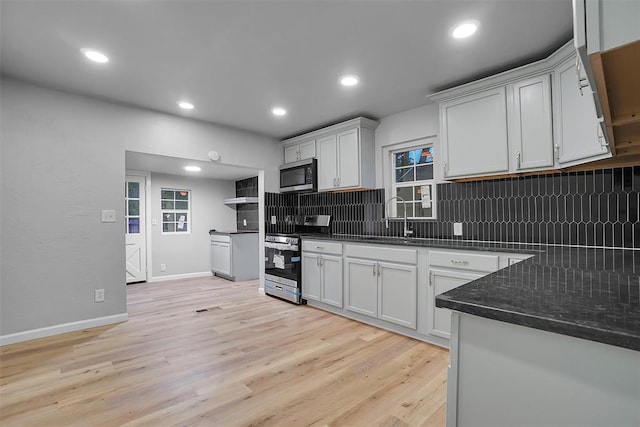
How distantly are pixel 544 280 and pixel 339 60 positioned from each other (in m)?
2.09

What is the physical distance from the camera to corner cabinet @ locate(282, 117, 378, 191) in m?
3.77

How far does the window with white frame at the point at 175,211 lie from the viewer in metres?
5.71

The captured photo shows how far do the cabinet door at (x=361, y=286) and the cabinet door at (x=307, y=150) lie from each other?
1.68 metres

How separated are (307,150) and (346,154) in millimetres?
770

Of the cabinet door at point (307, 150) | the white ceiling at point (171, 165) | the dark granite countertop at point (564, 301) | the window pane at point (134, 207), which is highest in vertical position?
the cabinet door at point (307, 150)

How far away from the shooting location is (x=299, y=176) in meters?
4.45

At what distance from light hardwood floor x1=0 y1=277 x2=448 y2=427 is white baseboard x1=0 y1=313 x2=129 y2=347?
7 cm

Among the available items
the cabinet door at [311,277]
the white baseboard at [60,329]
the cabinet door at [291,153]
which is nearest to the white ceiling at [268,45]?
the cabinet door at [291,153]

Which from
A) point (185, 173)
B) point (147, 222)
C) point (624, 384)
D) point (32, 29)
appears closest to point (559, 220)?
point (624, 384)

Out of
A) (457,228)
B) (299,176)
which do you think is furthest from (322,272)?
(457,228)

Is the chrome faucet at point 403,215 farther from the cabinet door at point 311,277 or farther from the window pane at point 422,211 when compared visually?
the cabinet door at point 311,277

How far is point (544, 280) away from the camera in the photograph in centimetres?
108

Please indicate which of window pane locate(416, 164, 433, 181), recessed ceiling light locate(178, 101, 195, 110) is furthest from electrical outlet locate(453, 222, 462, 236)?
recessed ceiling light locate(178, 101, 195, 110)

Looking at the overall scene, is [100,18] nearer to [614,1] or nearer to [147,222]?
[614,1]
